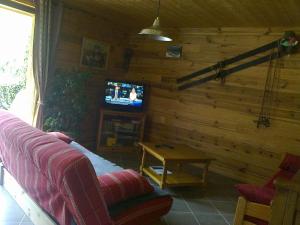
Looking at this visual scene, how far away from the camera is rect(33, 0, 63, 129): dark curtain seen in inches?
163

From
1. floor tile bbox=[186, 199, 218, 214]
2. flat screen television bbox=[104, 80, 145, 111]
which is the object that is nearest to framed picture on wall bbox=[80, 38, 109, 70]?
flat screen television bbox=[104, 80, 145, 111]

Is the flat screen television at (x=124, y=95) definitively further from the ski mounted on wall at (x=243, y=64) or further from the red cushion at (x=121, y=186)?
the red cushion at (x=121, y=186)

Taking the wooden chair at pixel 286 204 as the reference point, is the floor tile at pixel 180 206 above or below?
below

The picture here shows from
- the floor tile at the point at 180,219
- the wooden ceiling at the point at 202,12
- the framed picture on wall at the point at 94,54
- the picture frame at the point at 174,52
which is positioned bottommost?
the floor tile at the point at 180,219

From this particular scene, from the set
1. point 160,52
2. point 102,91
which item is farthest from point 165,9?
point 102,91

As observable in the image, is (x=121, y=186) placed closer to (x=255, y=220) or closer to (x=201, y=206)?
(x=255, y=220)

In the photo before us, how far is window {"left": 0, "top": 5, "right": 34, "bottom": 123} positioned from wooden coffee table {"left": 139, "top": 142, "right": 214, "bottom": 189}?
1.97 meters

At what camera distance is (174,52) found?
199 inches

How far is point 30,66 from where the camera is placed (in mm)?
4199

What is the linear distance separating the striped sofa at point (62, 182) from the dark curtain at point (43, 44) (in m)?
1.68

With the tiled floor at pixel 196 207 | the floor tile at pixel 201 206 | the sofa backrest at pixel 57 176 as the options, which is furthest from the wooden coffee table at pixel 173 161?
the sofa backrest at pixel 57 176

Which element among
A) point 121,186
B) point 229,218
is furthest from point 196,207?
point 121,186

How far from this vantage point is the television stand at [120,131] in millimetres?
5066

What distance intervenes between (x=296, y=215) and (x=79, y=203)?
1.14 meters
